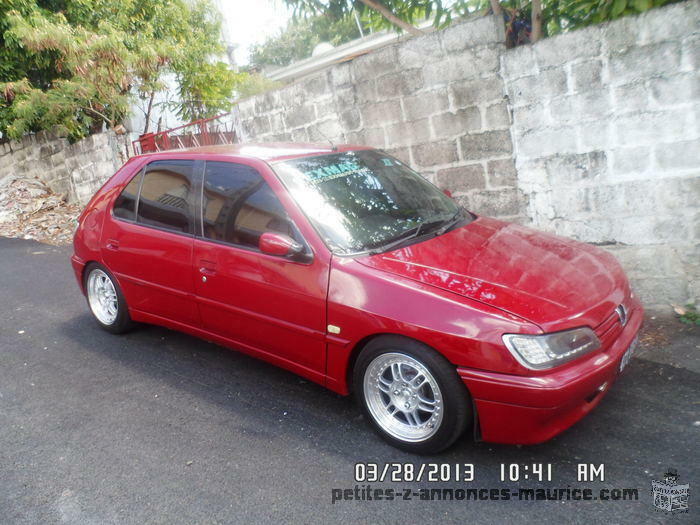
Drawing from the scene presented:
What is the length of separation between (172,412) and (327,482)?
1.30 m

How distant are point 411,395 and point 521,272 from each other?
35.4 inches

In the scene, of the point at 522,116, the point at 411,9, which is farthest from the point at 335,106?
the point at 522,116

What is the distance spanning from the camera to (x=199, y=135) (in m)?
8.52

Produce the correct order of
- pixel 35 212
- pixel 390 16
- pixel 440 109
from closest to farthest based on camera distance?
pixel 440 109, pixel 390 16, pixel 35 212

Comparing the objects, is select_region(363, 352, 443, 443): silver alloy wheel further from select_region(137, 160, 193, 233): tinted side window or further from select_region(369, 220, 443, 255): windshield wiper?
select_region(137, 160, 193, 233): tinted side window

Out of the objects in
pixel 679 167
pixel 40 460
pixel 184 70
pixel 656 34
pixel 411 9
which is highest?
pixel 184 70

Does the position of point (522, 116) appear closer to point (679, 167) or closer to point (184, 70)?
point (679, 167)

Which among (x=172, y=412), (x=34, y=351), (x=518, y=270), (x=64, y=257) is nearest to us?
(x=518, y=270)

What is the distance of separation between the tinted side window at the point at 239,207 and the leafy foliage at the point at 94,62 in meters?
6.96

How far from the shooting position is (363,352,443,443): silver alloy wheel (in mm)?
3002

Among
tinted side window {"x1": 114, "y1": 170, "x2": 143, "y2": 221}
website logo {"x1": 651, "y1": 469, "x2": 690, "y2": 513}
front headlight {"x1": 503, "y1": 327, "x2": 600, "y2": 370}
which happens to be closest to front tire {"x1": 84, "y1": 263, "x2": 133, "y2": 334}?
tinted side window {"x1": 114, "y1": 170, "x2": 143, "y2": 221}

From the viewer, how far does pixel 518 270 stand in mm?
3217

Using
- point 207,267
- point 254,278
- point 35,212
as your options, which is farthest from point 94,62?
point 254,278

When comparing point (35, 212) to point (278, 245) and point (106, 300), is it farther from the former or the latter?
point (278, 245)
